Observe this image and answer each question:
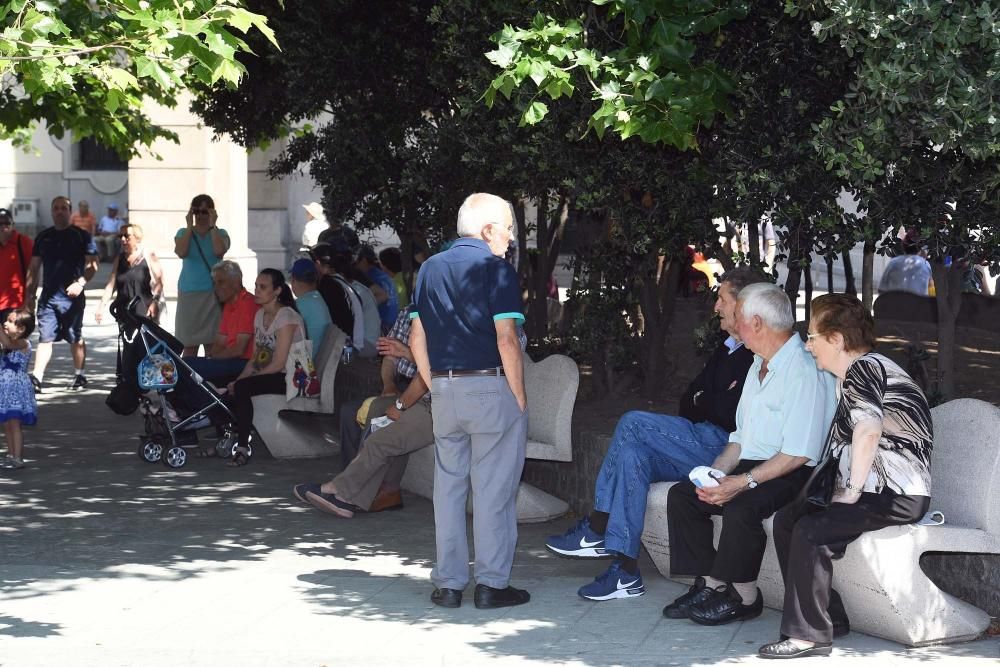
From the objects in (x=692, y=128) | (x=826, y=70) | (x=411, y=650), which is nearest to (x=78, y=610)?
(x=411, y=650)

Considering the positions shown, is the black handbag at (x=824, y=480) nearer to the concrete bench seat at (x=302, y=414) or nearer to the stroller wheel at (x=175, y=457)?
the concrete bench seat at (x=302, y=414)

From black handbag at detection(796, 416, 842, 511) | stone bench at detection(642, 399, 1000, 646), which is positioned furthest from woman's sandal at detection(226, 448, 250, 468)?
stone bench at detection(642, 399, 1000, 646)

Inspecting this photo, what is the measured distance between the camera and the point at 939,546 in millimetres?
5875

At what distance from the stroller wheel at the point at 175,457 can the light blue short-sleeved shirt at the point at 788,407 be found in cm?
469

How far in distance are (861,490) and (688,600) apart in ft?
3.12

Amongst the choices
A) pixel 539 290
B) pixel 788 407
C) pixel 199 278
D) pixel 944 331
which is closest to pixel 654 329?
pixel 944 331

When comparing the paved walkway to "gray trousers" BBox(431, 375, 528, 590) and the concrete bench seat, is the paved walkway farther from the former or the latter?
the concrete bench seat

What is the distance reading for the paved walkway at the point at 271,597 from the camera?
5.91 meters

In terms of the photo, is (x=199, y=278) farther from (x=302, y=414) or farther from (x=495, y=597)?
(x=495, y=597)

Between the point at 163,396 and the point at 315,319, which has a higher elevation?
the point at 315,319

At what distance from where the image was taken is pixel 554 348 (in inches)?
420

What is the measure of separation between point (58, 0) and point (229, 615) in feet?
10.2

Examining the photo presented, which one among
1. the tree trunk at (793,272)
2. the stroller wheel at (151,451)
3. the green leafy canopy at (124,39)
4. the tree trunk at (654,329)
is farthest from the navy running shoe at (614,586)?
the stroller wheel at (151,451)

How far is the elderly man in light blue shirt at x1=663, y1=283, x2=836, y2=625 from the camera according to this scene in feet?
20.4
